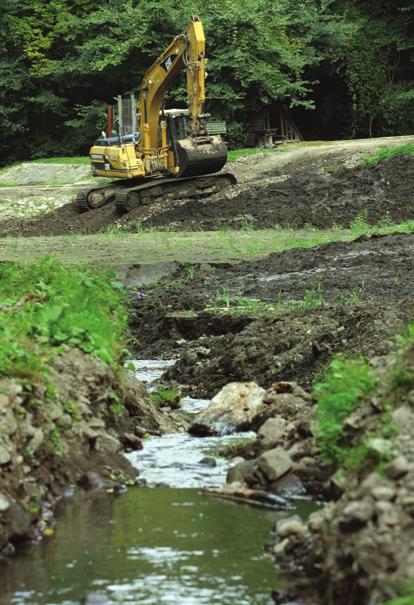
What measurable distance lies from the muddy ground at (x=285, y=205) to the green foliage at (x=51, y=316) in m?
17.3

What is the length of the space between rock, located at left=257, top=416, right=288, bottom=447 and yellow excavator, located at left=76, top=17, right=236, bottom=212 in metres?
24.0

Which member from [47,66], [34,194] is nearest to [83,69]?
[47,66]

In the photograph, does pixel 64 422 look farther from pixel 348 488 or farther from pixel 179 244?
pixel 179 244

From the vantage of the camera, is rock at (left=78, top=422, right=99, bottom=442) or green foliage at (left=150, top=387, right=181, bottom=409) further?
green foliage at (left=150, top=387, right=181, bottom=409)

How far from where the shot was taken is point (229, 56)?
144ft

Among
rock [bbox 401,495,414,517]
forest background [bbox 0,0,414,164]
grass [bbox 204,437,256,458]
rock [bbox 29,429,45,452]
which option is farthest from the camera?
forest background [bbox 0,0,414,164]

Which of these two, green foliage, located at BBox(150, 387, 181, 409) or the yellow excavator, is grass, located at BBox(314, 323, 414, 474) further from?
the yellow excavator

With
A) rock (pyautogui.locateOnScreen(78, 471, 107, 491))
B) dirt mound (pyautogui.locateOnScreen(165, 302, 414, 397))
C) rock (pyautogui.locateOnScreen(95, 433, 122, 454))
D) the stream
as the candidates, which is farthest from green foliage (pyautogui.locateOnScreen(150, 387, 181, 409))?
rock (pyautogui.locateOnScreen(78, 471, 107, 491))

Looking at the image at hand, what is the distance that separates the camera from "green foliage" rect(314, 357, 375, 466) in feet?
30.1

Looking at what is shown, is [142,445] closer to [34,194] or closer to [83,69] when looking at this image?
[34,194]

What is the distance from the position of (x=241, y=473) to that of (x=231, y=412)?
106 inches

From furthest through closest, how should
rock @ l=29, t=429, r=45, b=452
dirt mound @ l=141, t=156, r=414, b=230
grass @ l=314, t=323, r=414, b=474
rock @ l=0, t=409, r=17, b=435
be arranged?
1. dirt mound @ l=141, t=156, r=414, b=230
2. rock @ l=29, t=429, r=45, b=452
3. rock @ l=0, t=409, r=17, b=435
4. grass @ l=314, t=323, r=414, b=474

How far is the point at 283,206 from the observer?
33062 millimetres

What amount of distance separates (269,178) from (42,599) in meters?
30.1
